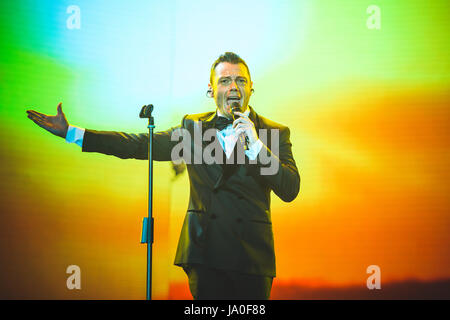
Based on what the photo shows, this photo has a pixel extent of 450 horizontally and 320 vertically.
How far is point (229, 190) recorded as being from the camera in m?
2.25

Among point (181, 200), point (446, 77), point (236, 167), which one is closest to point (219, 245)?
point (236, 167)

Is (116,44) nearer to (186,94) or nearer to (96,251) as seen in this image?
(186,94)

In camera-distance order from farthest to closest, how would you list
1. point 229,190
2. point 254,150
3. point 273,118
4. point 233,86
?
point 273,118 < point 233,86 < point 229,190 < point 254,150

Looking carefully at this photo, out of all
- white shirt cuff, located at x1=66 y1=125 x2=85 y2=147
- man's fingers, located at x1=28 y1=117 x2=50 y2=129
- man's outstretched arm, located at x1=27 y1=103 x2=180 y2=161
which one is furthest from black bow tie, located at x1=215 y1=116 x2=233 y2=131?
man's fingers, located at x1=28 y1=117 x2=50 y2=129

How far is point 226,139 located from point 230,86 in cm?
29

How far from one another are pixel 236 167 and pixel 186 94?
1.08 m

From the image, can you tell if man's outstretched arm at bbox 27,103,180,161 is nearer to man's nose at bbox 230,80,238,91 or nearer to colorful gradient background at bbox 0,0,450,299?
man's nose at bbox 230,80,238,91

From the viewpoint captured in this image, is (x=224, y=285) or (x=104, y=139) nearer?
(x=224, y=285)

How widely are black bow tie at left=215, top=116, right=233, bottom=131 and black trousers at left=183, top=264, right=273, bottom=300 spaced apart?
2.44 feet

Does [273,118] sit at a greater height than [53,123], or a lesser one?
greater

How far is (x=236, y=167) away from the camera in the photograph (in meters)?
2.28

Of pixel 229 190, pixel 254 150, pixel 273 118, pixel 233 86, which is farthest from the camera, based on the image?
pixel 273 118

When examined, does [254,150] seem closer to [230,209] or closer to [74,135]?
[230,209]

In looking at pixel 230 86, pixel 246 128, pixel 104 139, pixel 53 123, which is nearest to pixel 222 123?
pixel 230 86
